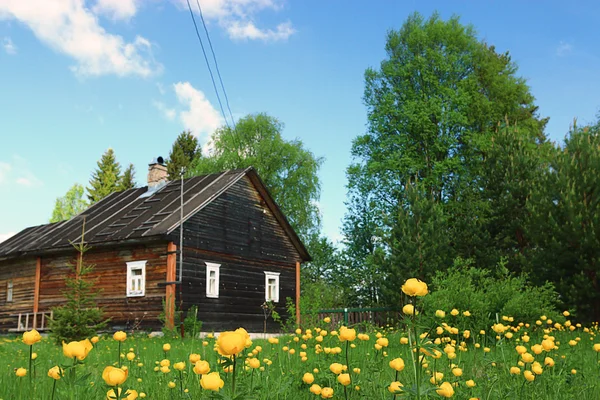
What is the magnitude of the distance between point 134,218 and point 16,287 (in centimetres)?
703

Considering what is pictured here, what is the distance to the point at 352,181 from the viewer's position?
3164 centimetres

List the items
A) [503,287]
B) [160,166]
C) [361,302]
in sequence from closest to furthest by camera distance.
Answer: [503,287]
[160,166]
[361,302]

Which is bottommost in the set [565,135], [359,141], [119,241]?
[119,241]

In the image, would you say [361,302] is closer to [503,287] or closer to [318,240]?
[318,240]

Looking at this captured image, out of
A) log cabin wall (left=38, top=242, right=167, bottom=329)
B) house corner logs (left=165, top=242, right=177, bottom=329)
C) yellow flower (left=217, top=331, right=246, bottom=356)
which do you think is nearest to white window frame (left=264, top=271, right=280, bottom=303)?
house corner logs (left=165, top=242, right=177, bottom=329)

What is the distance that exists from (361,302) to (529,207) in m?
12.8

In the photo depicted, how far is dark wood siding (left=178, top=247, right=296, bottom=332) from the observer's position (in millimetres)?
20672

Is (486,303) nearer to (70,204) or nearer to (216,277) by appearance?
(216,277)

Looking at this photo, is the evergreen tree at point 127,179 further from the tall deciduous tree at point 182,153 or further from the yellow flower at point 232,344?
the yellow flower at point 232,344

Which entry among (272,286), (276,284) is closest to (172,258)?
(272,286)

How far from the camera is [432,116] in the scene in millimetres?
30078

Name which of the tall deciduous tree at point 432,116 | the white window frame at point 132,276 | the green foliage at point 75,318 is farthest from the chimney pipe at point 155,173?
the green foliage at point 75,318

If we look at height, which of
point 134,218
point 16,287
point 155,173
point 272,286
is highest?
point 155,173

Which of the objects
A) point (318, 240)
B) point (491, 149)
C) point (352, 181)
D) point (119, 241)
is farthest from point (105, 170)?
point (491, 149)
